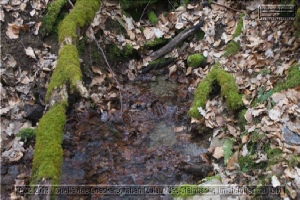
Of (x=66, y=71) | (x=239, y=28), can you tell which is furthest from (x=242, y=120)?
(x=66, y=71)

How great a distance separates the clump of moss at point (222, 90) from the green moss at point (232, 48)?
433 mm

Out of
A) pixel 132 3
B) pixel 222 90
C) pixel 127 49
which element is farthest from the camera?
pixel 132 3

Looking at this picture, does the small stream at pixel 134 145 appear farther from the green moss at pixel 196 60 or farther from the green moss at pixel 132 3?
the green moss at pixel 132 3

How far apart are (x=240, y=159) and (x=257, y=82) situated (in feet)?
5.15

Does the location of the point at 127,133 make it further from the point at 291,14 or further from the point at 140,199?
the point at 291,14

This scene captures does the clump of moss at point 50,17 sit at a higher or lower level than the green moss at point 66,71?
higher

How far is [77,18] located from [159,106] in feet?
7.46

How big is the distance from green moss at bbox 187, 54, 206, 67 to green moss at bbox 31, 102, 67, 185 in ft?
11.9

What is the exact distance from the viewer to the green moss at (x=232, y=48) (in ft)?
23.0

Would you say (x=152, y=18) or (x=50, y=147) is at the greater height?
(x=152, y=18)

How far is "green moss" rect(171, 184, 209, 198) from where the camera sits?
475 cm

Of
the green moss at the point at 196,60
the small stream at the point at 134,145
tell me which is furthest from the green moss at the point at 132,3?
the small stream at the point at 134,145

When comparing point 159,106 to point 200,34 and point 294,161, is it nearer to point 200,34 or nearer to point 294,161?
point 200,34

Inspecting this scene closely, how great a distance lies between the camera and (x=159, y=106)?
688 cm
